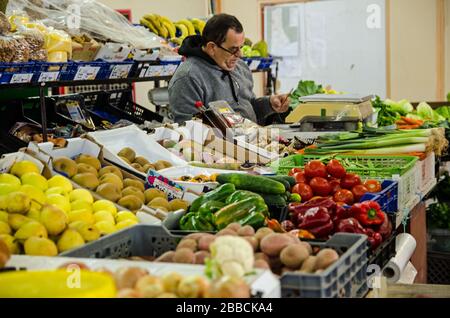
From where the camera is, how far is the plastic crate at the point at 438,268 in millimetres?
5035

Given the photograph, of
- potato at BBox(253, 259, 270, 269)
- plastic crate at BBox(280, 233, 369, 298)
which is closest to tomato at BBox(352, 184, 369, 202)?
plastic crate at BBox(280, 233, 369, 298)

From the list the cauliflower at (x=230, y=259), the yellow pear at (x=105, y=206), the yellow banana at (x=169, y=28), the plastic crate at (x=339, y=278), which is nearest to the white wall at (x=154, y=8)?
the yellow banana at (x=169, y=28)

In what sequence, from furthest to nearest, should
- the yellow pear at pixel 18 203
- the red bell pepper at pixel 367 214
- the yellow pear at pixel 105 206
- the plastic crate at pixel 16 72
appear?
the plastic crate at pixel 16 72, the red bell pepper at pixel 367 214, the yellow pear at pixel 105 206, the yellow pear at pixel 18 203

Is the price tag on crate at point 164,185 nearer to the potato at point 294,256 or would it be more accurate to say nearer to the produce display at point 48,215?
the produce display at point 48,215

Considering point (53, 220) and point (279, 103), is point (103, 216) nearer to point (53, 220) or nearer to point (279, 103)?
point (53, 220)

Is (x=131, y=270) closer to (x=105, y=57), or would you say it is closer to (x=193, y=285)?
(x=193, y=285)

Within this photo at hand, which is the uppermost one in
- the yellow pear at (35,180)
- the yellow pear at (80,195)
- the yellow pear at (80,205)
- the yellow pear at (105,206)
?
the yellow pear at (35,180)

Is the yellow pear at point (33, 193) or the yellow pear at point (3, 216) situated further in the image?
the yellow pear at point (33, 193)

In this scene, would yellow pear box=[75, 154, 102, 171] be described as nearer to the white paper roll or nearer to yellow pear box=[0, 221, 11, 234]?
yellow pear box=[0, 221, 11, 234]

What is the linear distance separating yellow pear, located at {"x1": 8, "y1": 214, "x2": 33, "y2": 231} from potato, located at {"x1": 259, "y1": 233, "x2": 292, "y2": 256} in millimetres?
888

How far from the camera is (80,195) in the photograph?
9.23ft

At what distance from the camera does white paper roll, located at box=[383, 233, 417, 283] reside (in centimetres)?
308

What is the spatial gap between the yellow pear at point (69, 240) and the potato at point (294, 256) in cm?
74
